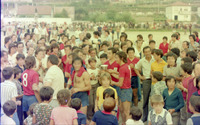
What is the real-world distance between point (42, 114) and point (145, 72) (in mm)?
3150

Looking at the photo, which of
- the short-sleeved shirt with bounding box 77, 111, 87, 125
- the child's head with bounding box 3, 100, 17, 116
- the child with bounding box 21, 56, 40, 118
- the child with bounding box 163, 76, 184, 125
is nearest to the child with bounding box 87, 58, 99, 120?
the child with bounding box 21, 56, 40, 118

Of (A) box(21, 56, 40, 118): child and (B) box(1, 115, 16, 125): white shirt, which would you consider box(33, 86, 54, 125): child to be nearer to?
(B) box(1, 115, 16, 125): white shirt

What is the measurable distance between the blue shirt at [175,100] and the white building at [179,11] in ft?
94.3

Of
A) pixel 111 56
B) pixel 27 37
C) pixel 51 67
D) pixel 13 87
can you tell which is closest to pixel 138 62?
pixel 111 56

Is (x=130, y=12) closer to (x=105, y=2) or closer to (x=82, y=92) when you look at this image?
(x=105, y=2)

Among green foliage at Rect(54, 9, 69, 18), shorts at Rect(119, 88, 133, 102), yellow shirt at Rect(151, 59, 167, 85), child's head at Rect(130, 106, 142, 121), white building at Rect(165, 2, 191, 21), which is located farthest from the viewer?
green foliage at Rect(54, 9, 69, 18)

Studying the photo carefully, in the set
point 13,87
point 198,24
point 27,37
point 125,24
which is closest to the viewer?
point 13,87

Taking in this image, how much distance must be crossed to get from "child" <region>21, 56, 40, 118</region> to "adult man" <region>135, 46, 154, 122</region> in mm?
2555

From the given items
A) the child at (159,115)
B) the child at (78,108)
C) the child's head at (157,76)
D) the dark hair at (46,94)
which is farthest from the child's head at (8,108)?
the child's head at (157,76)

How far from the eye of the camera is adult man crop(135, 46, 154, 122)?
6.46m

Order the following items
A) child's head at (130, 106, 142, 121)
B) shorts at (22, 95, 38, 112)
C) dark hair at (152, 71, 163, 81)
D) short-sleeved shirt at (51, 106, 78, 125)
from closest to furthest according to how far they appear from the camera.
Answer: short-sleeved shirt at (51, 106, 78, 125) → child's head at (130, 106, 142, 121) → shorts at (22, 95, 38, 112) → dark hair at (152, 71, 163, 81)

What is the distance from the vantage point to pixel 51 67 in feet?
17.1

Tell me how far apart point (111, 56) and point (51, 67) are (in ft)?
5.64

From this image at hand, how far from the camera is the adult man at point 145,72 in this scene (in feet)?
21.2
